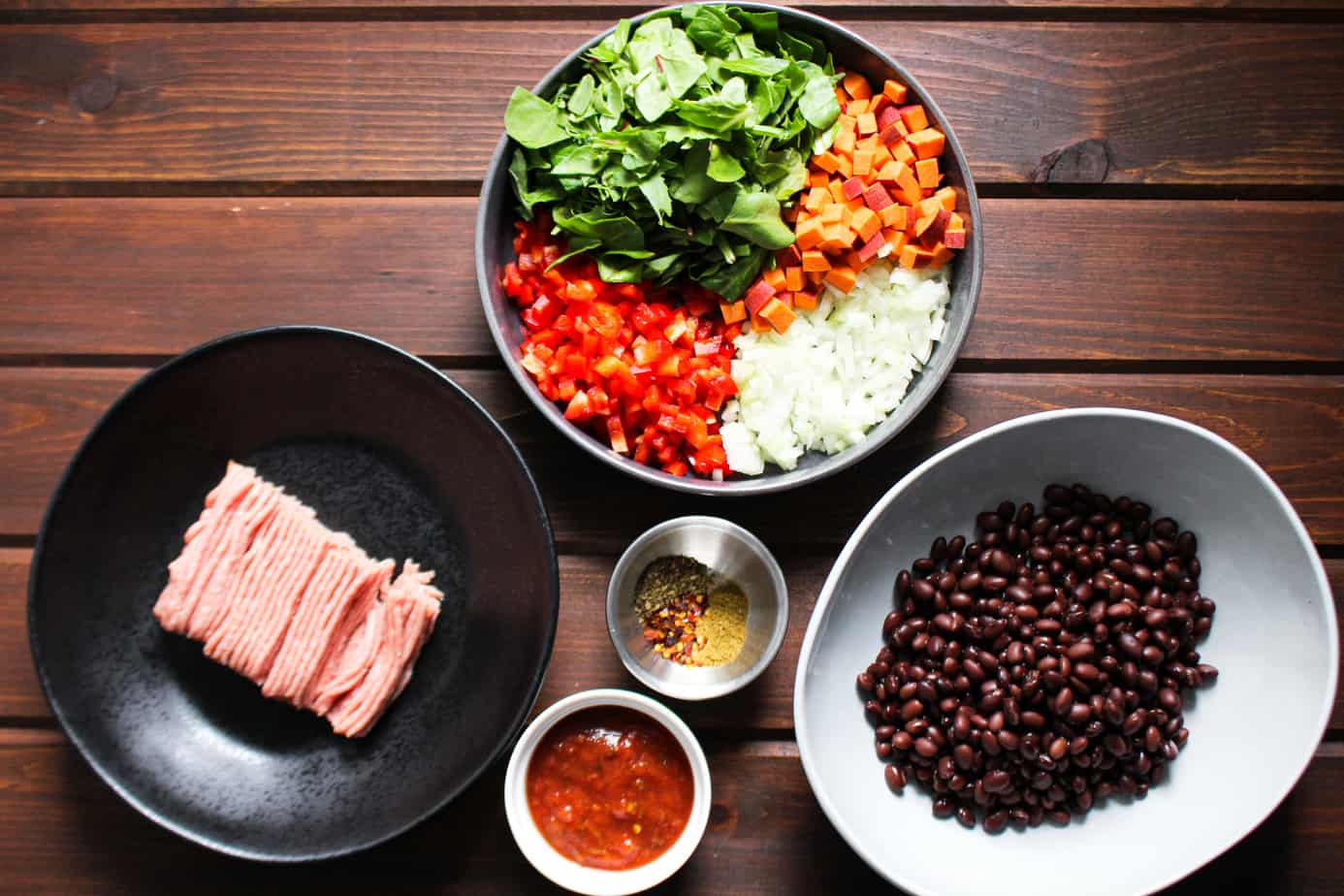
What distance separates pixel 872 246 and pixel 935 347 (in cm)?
20

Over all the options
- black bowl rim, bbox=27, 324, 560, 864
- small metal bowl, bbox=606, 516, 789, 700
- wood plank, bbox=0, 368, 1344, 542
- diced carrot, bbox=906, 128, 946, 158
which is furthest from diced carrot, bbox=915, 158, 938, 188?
black bowl rim, bbox=27, 324, 560, 864

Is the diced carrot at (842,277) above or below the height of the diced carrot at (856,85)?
below

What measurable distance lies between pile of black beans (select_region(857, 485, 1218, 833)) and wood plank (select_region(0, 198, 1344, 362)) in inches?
13.6

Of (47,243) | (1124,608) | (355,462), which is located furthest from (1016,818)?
(47,243)

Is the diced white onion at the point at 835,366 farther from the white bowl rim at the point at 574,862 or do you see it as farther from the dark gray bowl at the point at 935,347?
the white bowl rim at the point at 574,862

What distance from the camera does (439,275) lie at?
68.6 inches

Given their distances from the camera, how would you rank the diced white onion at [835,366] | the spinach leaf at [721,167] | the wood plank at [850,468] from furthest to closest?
the wood plank at [850,468] → the diced white onion at [835,366] → the spinach leaf at [721,167]

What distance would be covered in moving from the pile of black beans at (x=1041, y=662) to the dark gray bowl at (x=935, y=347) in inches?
9.8

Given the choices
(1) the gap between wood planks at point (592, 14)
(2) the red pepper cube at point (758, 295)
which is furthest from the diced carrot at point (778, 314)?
(1) the gap between wood planks at point (592, 14)

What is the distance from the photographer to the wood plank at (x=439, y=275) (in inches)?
68.7

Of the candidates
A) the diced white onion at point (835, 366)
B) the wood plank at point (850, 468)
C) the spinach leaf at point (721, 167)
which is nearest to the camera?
the spinach leaf at point (721, 167)

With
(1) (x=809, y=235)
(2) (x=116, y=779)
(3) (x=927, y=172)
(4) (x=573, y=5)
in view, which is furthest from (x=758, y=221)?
(2) (x=116, y=779)

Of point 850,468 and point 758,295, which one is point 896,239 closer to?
point 758,295

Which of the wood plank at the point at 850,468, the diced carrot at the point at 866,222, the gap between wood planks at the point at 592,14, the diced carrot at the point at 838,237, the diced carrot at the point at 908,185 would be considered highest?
the gap between wood planks at the point at 592,14
